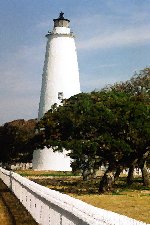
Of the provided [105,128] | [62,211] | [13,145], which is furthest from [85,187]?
[13,145]

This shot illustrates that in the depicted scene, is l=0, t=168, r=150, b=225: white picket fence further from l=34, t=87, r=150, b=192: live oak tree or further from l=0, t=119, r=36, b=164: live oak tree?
l=0, t=119, r=36, b=164: live oak tree

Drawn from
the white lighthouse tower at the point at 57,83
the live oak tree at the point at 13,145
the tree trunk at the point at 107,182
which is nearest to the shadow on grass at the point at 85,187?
the tree trunk at the point at 107,182

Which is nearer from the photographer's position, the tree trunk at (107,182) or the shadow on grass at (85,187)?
the tree trunk at (107,182)

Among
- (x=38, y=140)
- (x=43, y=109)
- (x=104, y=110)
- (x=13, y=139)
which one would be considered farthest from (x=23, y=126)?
(x=104, y=110)

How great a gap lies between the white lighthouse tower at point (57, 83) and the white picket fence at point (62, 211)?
170 ft

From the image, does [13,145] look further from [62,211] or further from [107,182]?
[62,211]

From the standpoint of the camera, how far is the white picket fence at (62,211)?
230 inches

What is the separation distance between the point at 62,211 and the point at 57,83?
58378 mm

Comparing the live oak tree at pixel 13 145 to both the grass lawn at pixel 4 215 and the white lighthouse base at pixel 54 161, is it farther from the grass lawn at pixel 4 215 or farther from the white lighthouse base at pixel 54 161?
the grass lawn at pixel 4 215

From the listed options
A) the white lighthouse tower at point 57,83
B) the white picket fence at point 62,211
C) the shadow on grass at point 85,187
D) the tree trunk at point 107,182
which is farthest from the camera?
the white lighthouse tower at point 57,83

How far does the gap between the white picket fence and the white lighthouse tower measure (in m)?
51.7

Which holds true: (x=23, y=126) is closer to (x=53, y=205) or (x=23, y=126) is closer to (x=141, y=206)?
(x=141, y=206)

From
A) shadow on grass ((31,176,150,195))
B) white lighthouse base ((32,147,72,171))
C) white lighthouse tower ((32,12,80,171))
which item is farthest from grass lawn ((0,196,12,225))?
white lighthouse base ((32,147,72,171))

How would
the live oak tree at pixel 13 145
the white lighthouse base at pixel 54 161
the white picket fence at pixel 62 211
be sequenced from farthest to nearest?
1. the live oak tree at pixel 13 145
2. the white lighthouse base at pixel 54 161
3. the white picket fence at pixel 62 211
